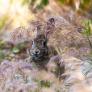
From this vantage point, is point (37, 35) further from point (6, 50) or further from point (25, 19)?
point (25, 19)

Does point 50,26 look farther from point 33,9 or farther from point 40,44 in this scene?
point 33,9

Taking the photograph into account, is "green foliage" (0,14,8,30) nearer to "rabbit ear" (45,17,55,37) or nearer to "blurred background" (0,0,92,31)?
Answer: "blurred background" (0,0,92,31)

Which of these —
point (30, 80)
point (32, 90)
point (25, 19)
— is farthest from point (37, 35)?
point (25, 19)

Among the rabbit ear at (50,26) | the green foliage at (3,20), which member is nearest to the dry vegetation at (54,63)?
the rabbit ear at (50,26)

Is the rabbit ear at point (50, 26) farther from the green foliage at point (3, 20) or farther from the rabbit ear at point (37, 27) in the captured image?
the green foliage at point (3, 20)

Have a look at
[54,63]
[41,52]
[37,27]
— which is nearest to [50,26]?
[37,27]

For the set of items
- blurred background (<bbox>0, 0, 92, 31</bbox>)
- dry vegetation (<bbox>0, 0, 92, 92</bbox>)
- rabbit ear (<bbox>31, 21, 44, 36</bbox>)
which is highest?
blurred background (<bbox>0, 0, 92, 31</bbox>)

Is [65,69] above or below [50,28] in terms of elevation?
below

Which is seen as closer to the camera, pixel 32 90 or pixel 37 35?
pixel 32 90

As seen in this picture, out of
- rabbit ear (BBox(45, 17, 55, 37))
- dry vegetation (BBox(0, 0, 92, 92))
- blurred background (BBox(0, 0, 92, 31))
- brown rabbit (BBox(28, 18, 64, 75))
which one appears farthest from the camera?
blurred background (BBox(0, 0, 92, 31))

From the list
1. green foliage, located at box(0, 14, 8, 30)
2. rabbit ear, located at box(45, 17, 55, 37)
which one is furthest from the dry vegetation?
green foliage, located at box(0, 14, 8, 30)

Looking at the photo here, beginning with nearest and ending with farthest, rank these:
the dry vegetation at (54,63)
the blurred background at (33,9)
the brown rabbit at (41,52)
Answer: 1. the dry vegetation at (54,63)
2. the brown rabbit at (41,52)
3. the blurred background at (33,9)
